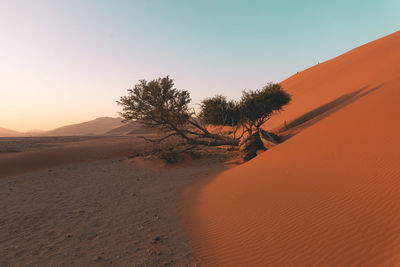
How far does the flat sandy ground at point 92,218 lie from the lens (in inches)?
132

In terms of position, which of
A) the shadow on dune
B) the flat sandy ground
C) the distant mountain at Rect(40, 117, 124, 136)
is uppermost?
the distant mountain at Rect(40, 117, 124, 136)

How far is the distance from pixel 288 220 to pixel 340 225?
2.90 ft

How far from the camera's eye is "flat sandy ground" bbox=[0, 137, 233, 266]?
3.35 metres

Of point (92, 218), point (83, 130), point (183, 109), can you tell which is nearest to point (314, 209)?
point (92, 218)

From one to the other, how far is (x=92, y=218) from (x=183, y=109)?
31.7 ft

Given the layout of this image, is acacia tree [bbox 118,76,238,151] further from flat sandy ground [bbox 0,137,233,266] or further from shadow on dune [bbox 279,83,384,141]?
shadow on dune [bbox 279,83,384,141]

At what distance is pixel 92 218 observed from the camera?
4953 mm

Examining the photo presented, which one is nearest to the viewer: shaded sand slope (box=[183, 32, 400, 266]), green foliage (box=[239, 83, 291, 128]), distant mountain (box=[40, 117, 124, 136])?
shaded sand slope (box=[183, 32, 400, 266])

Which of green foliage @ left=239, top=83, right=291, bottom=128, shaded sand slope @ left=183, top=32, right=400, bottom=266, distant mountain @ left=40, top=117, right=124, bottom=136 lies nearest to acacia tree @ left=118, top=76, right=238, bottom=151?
green foliage @ left=239, top=83, right=291, bottom=128

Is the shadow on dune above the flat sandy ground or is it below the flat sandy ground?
above

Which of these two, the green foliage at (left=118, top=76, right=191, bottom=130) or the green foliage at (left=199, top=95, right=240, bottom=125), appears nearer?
the green foliage at (left=118, top=76, right=191, bottom=130)

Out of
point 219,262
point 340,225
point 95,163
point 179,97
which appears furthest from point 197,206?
point 95,163

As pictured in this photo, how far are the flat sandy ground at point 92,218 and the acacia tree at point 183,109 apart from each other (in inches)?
153

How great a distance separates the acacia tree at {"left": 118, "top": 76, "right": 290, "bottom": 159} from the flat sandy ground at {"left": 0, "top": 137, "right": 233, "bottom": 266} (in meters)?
3.88
